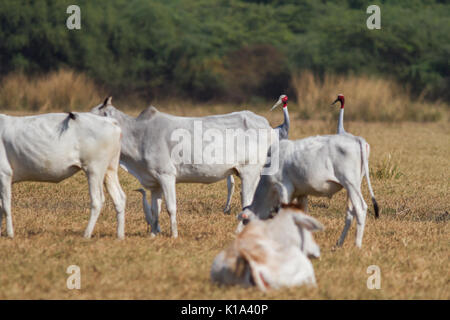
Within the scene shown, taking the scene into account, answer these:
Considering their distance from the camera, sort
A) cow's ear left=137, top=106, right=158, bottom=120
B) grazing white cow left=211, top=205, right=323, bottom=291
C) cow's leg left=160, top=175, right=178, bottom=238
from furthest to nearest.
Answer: cow's ear left=137, top=106, right=158, bottom=120, cow's leg left=160, top=175, right=178, bottom=238, grazing white cow left=211, top=205, right=323, bottom=291

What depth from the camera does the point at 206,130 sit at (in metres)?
8.10

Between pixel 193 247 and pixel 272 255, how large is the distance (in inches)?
73.6

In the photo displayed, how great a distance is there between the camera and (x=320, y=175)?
725 centimetres

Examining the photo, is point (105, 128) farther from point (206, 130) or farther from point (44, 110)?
point (44, 110)

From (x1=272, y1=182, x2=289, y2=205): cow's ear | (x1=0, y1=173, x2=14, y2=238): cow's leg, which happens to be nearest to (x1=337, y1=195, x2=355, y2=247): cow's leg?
(x1=272, y1=182, x2=289, y2=205): cow's ear

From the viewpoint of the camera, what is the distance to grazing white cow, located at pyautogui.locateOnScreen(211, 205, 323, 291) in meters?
5.33

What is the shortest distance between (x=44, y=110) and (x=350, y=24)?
46.7 ft

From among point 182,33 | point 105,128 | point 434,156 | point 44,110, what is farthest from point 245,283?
point 182,33

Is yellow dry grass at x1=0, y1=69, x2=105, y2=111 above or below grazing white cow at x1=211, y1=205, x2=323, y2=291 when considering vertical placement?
below

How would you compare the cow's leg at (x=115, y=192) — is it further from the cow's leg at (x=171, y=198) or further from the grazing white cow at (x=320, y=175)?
the grazing white cow at (x=320, y=175)

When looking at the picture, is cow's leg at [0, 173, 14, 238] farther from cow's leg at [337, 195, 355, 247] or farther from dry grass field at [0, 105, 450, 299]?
cow's leg at [337, 195, 355, 247]

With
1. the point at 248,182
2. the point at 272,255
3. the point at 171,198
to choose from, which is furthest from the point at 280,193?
the point at 272,255

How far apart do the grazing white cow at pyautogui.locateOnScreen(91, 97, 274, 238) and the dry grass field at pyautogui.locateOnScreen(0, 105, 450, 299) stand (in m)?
0.49

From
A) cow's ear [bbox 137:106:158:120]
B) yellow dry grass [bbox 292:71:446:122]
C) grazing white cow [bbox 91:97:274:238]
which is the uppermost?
cow's ear [bbox 137:106:158:120]
